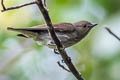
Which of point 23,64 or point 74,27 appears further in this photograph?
point 74,27

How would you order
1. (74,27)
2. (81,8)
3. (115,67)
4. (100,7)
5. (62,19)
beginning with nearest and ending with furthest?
(115,67) < (100,7) < (81,8) < (62,19) < (74,27)

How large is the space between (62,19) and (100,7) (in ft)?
1.62

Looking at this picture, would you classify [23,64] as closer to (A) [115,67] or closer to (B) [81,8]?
(B) [81,8]

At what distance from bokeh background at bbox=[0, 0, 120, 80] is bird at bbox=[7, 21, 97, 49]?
78mm

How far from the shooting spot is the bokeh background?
2.35m

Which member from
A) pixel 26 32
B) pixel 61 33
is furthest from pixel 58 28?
pixel 26 32

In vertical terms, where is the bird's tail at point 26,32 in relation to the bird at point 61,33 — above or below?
above

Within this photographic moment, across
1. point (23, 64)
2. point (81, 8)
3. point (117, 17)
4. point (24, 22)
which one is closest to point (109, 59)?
point (117, 17)

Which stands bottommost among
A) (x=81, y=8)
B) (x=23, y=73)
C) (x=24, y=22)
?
(x=23, y=73)

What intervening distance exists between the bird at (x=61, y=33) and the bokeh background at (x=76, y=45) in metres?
0.08

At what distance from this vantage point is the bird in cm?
284

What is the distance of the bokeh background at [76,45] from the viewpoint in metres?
2.35

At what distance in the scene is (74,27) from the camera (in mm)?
3529

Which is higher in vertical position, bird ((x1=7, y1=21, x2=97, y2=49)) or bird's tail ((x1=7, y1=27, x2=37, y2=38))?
bird's tail ((x1=7, y1=27, x2=37, y2=38))
